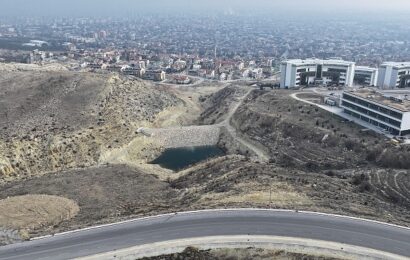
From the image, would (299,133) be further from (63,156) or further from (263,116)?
(63,156)

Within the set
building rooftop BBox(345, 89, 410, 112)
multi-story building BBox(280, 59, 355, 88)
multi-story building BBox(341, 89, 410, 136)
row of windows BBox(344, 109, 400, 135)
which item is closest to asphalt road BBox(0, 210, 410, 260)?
multi-story building BBox(341, 89, 410, 136)

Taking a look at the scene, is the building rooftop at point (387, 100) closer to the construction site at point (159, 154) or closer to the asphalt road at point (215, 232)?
the construction site at point (159, 154)

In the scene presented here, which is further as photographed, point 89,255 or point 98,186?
point 98,186

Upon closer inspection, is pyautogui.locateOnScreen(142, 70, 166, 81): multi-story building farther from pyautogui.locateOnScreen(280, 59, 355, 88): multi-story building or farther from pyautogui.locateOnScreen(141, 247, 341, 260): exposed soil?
pyautogui.locateOnScreen(141, 247, 341, 260): exposed soil

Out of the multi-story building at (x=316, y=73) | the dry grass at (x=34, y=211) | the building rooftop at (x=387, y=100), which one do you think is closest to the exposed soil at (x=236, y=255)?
the dry grass at (x=34, y=211)

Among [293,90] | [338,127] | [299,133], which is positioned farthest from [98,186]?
[293,90]

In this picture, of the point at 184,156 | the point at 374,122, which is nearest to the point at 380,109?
the point at 374,122
